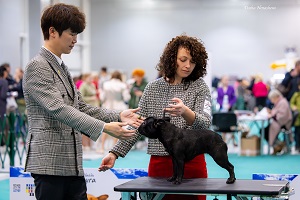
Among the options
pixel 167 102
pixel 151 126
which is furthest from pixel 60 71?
pixel 167 102

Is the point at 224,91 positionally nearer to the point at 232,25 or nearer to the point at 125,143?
the point at 232,25

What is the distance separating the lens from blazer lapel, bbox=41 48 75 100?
2955 millimetres

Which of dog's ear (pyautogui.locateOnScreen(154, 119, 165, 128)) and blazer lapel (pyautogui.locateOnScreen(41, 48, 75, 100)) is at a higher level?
blazer lapel (pyautogui.locateOnScreen(41, 48, 75, 100))

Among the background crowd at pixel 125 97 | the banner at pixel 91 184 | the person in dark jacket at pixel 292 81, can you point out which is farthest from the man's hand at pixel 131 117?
the person in dark jacket at pixel 292 81

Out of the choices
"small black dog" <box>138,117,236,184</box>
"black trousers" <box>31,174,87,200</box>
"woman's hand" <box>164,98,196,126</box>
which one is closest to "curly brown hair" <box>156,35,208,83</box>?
"woman's hand" <box>164,98,196,126</box>

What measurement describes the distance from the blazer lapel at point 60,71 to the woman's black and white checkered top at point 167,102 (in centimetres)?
50

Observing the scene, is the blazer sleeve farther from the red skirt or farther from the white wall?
the white wall

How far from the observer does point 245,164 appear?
1048 cm

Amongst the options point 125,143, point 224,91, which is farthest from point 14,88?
point 125,143

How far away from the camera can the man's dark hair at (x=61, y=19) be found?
2.91 m

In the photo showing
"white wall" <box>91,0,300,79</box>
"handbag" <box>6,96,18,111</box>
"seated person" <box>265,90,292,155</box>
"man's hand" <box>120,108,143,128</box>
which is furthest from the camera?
"white wall" <box>91,0,300,79</box>

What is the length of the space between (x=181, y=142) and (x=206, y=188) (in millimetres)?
302

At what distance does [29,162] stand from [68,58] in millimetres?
21153

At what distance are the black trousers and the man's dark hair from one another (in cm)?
65
